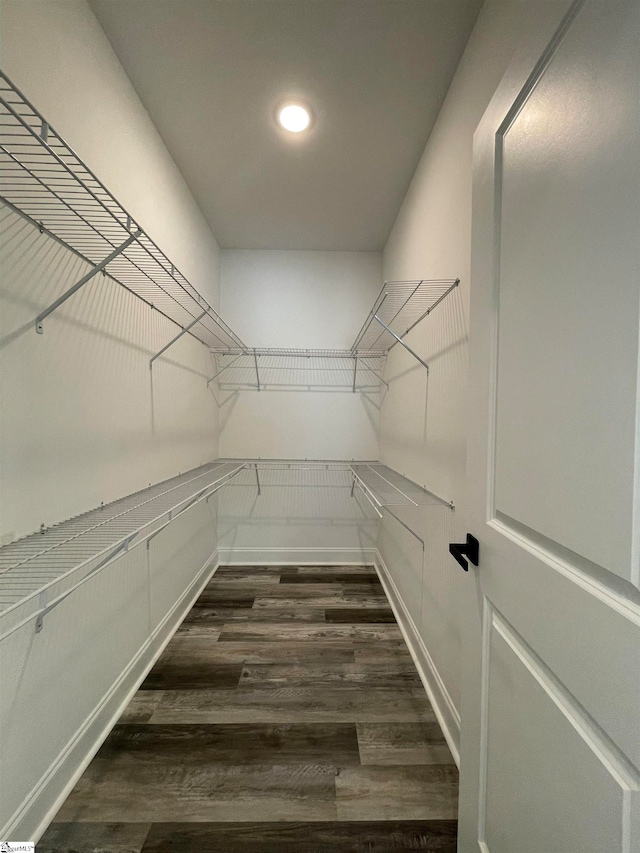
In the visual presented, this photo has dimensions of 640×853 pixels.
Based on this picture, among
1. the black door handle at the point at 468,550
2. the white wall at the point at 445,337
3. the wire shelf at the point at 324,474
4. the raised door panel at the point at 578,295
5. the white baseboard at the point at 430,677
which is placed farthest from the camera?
the wire shelf at the point at 324,474

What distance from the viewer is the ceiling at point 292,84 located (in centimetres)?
125

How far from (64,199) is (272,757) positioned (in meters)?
1.91

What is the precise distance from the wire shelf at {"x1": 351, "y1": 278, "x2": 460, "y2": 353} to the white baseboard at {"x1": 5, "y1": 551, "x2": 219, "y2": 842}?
1.89m

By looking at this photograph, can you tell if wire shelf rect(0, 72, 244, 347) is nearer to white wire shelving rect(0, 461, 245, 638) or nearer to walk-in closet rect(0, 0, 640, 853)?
walk-in closet rect(0, 0, 640, 853)

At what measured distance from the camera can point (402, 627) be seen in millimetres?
2078

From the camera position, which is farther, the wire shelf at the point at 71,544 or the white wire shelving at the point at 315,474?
the white wire shelving at the point at 315,474

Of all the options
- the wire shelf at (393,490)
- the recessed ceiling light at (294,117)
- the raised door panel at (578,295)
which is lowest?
the wire shelf at (393,490)

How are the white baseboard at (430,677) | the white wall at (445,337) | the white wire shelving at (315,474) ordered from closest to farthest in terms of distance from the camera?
the white wall at (445,337), the white baseboard at (430,677), the white wire shelving at (315,474)

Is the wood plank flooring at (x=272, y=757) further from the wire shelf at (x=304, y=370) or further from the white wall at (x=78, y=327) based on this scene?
the wire shelf at (x=304, y=370)

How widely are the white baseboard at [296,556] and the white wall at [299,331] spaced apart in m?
0.76

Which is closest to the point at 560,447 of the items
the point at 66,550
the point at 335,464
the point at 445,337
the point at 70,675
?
the point at 445,337

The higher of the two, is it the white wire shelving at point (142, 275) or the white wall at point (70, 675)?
the white wire shelving at point (142, 275)

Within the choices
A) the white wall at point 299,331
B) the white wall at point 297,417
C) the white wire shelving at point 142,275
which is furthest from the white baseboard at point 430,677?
A: the white wire shelving at point 142,275

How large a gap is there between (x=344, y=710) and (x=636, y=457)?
155 centimetres
